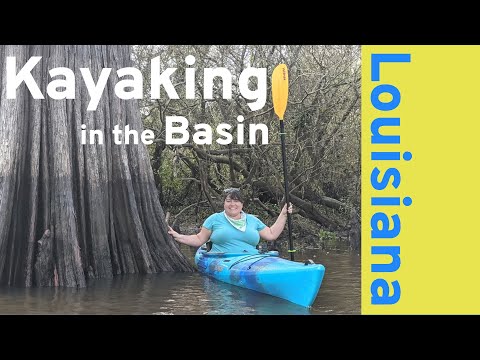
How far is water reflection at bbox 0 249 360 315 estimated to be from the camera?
25.9 ft

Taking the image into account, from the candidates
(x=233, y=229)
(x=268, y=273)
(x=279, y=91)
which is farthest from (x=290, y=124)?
(x=268, y=273)

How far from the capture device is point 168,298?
8.69 metres

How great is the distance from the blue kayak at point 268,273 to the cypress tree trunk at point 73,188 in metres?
0.79

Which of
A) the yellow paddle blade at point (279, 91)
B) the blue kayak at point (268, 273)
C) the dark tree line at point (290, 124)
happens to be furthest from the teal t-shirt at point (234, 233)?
the dark tree line at point (290, 124)

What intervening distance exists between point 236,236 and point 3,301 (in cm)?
298

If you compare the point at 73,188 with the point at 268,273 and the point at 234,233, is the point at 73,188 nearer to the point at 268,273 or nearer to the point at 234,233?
the point at 234,233

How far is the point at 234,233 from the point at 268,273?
4.37 feet

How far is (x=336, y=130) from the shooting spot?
14.6 meters

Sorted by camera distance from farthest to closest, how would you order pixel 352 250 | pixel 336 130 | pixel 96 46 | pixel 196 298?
pixel 336 130, pixel 352 250, pixel 96 46, pixel 196 298

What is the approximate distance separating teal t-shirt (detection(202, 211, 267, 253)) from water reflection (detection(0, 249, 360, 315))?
1.74ft

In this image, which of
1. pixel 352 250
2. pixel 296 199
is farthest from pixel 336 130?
pixel 352 250

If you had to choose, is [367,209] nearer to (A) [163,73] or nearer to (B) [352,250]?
(B) [352,250]

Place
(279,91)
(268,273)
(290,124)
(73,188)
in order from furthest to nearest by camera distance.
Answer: (290,124), (279,91), (73,188), (268,273)

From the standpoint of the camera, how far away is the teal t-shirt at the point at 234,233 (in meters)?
9.85
